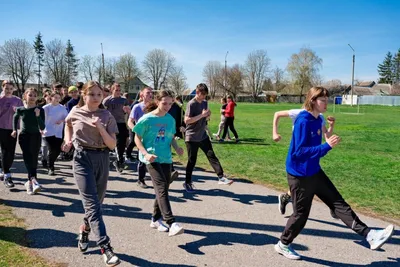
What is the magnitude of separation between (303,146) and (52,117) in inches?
234

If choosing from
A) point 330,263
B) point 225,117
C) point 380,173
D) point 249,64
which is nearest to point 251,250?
point 330,263

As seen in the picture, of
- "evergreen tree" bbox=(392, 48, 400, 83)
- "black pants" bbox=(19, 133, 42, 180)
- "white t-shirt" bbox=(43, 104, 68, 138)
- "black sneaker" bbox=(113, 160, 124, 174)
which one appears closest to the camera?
"black pants" bbox=(19, 133, 42, 180)

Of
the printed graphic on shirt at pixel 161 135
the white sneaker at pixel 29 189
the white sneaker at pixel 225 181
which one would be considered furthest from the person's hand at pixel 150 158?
the white sneaker at pixel 29 189

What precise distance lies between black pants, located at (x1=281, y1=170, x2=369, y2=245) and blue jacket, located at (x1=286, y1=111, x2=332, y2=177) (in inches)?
3.9

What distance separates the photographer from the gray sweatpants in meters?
3.55

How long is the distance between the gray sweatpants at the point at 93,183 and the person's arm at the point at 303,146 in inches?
82.1

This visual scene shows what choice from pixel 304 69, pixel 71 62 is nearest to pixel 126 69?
pixel 71 62

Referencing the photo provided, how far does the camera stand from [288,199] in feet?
17.0

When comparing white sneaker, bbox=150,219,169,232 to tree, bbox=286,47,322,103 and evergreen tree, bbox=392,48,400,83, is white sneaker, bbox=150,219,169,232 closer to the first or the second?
tree, bbox=286,47,322,103

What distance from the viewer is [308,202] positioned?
3.81m

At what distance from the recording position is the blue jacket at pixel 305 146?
3.65m

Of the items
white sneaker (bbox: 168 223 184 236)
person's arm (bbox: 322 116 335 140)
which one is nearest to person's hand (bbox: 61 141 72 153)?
white sneaker (bbox: 168 223 184 236)

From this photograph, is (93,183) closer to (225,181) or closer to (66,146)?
(66,146)

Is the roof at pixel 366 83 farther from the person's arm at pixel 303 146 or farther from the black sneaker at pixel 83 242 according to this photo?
the black sneaker at pixel 83 242
